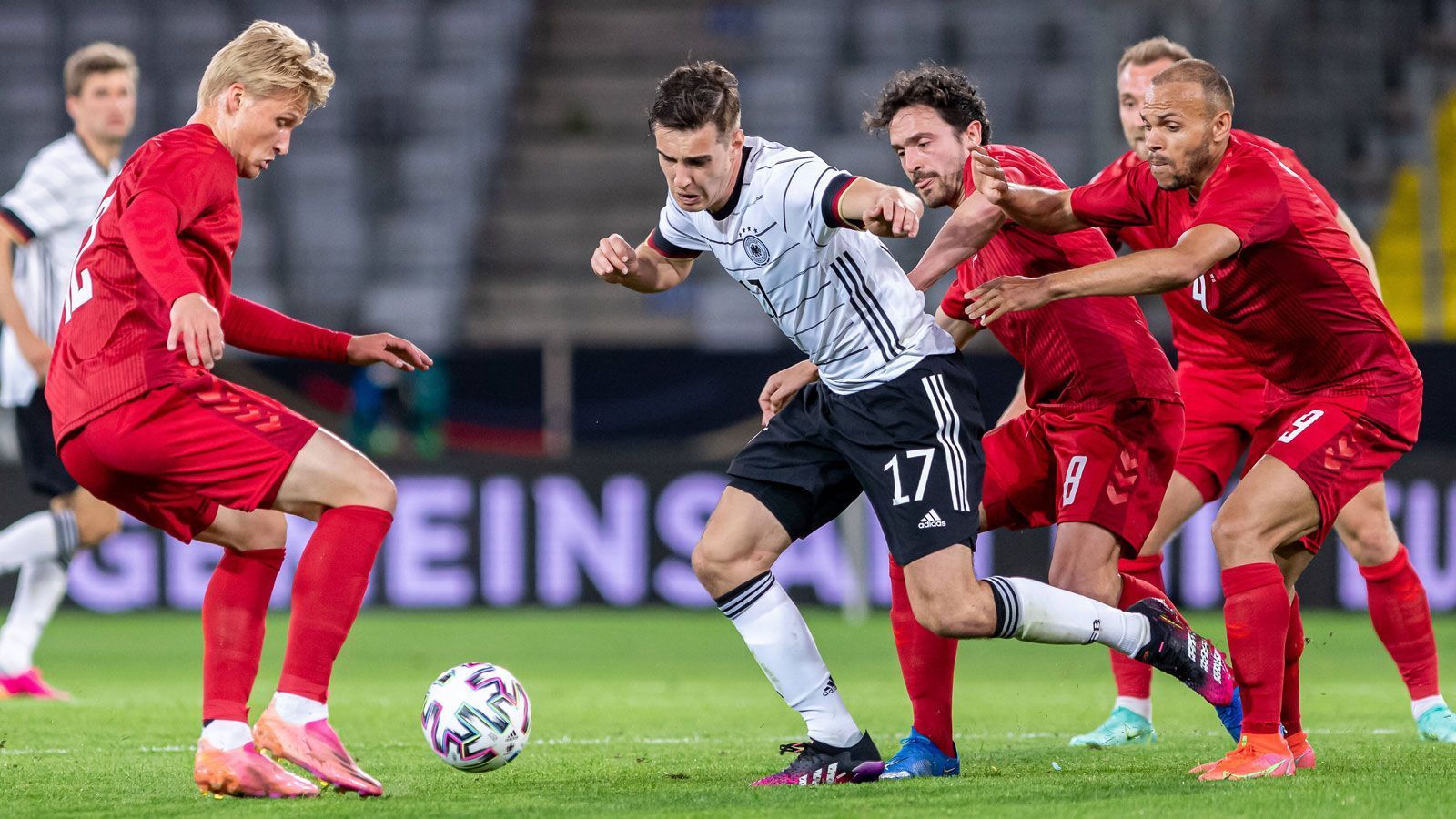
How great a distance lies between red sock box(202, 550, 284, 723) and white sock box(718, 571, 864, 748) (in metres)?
1.26

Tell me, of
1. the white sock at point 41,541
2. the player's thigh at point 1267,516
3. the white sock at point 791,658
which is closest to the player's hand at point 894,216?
the white sock at point 791,658

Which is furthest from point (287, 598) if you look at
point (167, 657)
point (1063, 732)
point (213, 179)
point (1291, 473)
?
point (1291, 473)

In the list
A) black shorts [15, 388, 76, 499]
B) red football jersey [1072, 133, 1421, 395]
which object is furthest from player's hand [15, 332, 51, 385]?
red football jersey [1072, 133, 1421, 395]

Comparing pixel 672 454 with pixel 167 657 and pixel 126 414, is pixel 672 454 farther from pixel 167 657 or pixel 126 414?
pixel 126 414

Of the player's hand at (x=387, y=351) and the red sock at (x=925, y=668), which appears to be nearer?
the player's hand at (x=387, y=351)

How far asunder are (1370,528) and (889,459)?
6.90ft

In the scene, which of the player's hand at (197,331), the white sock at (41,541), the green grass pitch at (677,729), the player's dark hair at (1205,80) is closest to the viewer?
the player's hand at (197,331)

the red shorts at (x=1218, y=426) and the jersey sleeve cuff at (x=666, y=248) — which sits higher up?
the jersey sleeve cuff at (x=666, y=248)

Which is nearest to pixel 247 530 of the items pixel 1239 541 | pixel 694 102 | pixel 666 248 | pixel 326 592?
pixel 326 592

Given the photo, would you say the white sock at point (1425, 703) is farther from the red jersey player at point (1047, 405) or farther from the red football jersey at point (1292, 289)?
the red football jersey at point (1292, 289)

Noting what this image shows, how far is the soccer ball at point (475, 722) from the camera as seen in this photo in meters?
4.70

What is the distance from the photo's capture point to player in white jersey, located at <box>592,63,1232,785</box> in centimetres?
459

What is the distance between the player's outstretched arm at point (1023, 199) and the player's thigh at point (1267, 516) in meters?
0.92

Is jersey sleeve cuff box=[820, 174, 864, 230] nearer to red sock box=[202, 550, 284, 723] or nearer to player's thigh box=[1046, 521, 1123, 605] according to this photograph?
player's thigh box=[1046, 521, 1123, 605]
